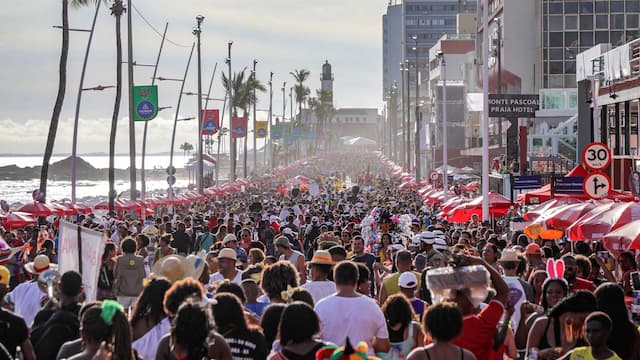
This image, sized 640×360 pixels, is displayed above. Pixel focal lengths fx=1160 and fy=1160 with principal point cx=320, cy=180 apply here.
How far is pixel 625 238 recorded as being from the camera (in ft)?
49.2

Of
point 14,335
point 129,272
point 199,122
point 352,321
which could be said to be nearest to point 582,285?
point 352,321

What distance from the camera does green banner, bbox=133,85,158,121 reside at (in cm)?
4550

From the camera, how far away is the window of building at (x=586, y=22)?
73500 mm

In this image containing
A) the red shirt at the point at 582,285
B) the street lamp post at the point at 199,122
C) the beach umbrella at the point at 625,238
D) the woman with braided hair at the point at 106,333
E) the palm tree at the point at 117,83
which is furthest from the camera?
the street lamp post at the point at 199,122

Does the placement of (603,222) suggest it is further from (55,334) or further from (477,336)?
(55,334)

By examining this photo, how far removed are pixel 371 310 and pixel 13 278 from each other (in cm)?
857

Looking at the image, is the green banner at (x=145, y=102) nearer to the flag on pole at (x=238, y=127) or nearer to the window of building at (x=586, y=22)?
the flag on pole at (x=238, y=127)

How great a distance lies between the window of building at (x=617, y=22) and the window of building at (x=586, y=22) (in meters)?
1.38

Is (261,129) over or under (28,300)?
over

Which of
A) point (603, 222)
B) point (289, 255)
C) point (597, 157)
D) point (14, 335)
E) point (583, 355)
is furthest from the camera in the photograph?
point (597, 157)

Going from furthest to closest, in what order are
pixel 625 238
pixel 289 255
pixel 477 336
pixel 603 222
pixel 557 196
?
1. pixel 557 196
2. pixel 603 222
3. pixel 625 238
4. pixel 289 255
5. pixel 477 336

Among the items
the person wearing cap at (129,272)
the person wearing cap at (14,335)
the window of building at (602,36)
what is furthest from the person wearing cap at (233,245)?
the window of building at (602,36)

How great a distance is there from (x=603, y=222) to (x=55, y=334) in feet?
35.4

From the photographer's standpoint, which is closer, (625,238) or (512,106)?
(625,238)
